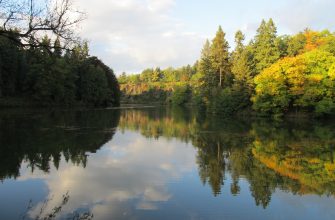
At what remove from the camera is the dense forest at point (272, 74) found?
44.2 meters

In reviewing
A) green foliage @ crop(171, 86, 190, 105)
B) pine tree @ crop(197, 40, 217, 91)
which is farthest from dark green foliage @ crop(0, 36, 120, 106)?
green foliage @ crop(171, 86, 190, 105)

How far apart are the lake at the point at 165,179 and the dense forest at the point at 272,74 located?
70.1 feet

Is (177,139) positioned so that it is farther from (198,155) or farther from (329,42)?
(329,42)

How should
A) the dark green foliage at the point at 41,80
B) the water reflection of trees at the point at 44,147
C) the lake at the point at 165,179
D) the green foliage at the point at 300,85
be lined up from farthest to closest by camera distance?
the dark green foliage at the point at 41,80, the green foliage at the point at 300,85, the water reflection of trees at the point at 44,147, the lake at the point at 165,179

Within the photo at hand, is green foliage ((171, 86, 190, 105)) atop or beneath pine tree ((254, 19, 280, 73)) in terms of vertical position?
beneath

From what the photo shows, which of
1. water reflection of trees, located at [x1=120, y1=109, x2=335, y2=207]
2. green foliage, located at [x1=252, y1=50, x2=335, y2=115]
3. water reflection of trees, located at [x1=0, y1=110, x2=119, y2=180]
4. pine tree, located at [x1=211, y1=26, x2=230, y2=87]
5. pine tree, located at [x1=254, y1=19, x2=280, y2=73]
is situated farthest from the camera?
pine tree, located at [x1=211, y1=26, x2=230, y2=87]

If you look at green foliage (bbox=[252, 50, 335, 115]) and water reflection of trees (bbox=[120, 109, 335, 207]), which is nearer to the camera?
water reflection of trees (bbox=[120, 109, 335, 207])

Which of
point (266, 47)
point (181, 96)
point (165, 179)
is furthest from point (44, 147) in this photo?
point (181, 96)

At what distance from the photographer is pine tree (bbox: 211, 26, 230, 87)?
222ft

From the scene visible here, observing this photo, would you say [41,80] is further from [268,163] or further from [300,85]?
[268,163]

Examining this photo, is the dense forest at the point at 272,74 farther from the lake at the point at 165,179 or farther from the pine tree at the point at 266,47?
the lake at the point at 165,179

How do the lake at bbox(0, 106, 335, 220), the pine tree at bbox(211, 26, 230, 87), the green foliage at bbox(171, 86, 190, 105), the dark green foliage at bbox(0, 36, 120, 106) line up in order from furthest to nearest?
the green foliage at bbox(171, 86, 190, 105) → the pine tree at bbox(211, 26, 230, 87) → the dark green foliage at bbox(0, 36, 120, 106) → the lake at bbox(0, 106, 335, 220)

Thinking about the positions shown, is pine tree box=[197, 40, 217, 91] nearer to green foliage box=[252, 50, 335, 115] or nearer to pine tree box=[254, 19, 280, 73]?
pine tree box=[254, 19, 280, 73]

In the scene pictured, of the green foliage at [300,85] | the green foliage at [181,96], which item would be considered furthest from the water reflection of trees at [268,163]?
the green foliage at [181,96]
